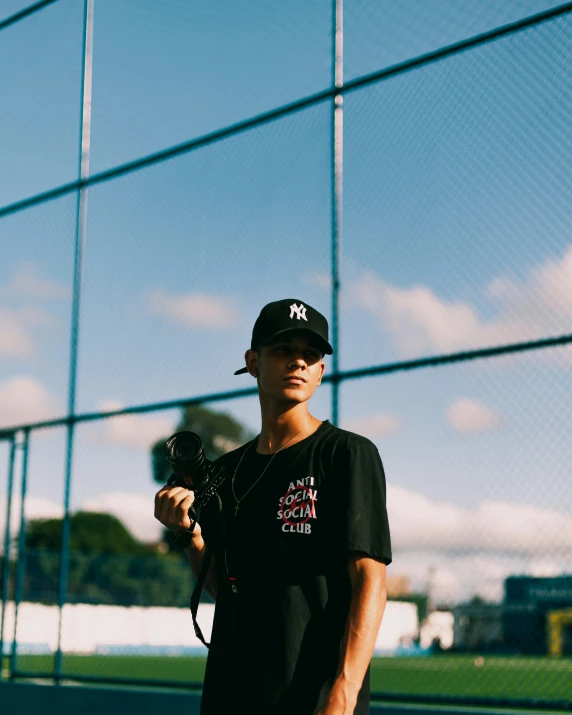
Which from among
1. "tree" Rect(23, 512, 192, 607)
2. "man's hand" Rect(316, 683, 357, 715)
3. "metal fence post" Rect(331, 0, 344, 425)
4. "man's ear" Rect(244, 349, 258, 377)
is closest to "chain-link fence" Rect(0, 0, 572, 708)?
"metal fence post" Rect(331, 0, 344, 425)

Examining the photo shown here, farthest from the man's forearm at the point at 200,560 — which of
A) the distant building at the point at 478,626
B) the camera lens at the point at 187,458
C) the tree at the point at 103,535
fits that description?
the tree at the point at 103,535

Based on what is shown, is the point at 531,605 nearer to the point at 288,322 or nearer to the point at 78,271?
the point at 78,271

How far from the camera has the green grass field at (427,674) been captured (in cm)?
1085

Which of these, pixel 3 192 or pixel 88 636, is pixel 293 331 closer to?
pixel 3 192

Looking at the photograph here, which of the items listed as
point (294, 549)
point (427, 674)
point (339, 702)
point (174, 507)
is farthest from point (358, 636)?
point (427, 674)

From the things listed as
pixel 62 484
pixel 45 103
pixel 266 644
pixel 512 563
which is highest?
pixel 45 103

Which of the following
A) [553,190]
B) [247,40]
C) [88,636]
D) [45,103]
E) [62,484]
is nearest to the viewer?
[553,190]

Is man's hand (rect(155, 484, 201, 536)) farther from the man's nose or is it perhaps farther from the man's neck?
the man's nose

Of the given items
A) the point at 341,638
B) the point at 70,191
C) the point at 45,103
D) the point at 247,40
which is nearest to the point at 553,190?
the point at 247,40

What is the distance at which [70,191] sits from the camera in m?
6.99

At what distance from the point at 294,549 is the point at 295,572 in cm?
4

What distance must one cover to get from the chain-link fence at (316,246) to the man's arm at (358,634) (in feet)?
8.55

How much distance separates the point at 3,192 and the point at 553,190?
446 cm

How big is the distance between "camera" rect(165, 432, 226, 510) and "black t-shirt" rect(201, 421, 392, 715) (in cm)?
11
